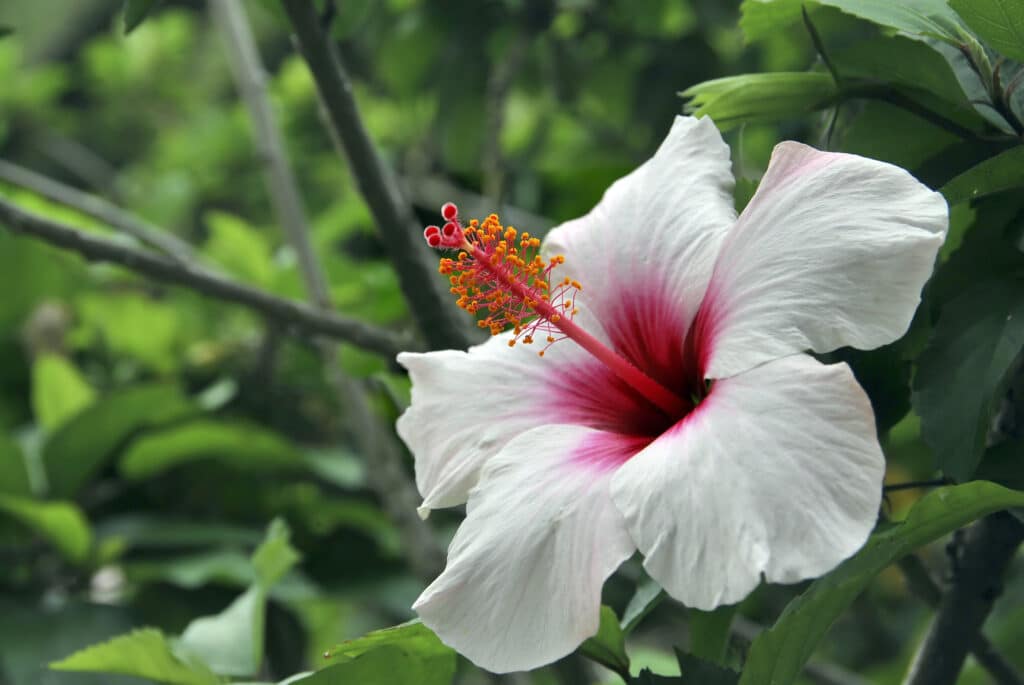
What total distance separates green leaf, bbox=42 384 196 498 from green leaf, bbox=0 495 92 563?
6 cm

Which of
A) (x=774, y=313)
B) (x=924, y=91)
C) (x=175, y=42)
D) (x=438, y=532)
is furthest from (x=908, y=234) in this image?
(x=175, y=42)

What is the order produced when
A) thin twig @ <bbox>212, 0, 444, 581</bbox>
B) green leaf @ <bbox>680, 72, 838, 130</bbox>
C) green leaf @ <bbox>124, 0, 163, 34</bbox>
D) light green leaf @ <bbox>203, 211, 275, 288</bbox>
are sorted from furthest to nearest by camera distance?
light green leaf @ <bbox>203, 211, 275, 288</bbox>, thin twig @ <bbox>212, 0, 444, 581</bbox>, green leaf @ <bbox>124, 0, 163, 34</bbox>, green leaf @ <bbox>680, 72, 838, 130</bbox>

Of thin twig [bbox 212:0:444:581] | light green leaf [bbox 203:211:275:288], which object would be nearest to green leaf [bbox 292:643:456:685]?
thin twig [bbox 212:0:444:581]

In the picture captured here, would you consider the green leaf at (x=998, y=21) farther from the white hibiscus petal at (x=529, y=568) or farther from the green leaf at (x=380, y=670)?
the green leaf at (x=380, y=670)

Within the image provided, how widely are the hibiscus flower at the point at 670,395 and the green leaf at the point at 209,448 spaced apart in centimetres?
82

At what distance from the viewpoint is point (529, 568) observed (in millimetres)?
554

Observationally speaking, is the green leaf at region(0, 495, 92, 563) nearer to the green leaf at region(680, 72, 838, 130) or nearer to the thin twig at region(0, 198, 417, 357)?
the thin twig at region(0, 198, 417, 357)

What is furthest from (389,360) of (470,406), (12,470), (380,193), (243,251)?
(243,251)

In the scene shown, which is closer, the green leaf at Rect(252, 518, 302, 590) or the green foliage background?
the green foliage background

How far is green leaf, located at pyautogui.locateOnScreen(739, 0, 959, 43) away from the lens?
1.96 feet

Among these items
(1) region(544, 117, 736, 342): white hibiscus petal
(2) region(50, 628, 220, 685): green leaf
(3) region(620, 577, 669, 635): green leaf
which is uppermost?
(1) region(544, 117, 736, 342): white hibiscus petal

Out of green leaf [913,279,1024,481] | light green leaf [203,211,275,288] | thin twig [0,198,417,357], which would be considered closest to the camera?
green leaf [913,279,1024,481]

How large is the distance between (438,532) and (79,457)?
51 cm

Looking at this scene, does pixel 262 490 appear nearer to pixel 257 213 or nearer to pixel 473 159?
pixel 473 159
